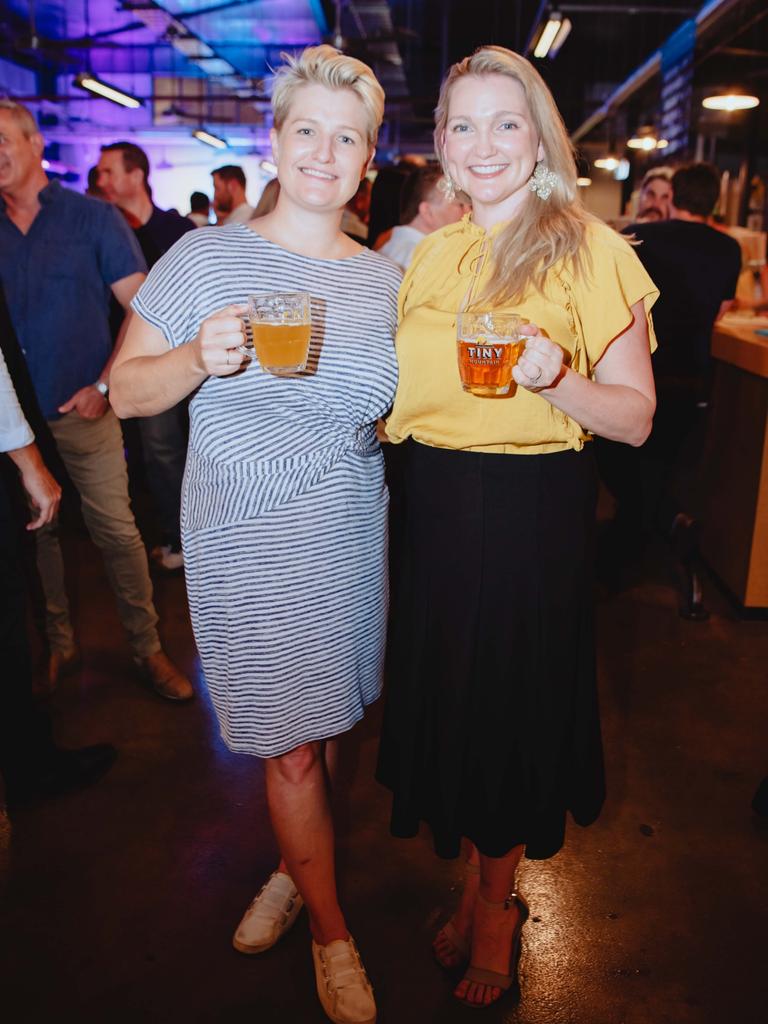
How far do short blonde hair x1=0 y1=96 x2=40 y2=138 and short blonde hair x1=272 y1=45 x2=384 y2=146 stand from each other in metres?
1.42

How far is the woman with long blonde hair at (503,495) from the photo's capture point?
158 centimetres

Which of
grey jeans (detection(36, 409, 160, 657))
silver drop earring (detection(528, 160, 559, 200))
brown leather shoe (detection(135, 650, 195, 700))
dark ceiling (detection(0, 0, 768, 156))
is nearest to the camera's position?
silver drop earring (detection(528, 160, 559, 200))

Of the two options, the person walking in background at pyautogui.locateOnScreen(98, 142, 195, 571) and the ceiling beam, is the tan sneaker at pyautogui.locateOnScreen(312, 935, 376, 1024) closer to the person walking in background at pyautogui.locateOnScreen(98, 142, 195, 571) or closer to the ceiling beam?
the ceiling beam

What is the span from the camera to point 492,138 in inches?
63.7

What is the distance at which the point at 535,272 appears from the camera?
158 cm

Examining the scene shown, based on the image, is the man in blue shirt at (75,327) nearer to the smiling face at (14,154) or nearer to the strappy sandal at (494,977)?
the smiling face at (14,154)

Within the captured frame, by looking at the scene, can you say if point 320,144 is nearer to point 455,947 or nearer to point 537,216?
point 537,216

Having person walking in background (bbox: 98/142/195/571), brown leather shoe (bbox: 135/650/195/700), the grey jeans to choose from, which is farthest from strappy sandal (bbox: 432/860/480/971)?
person walking in background (bbox: 98/142/195/571)

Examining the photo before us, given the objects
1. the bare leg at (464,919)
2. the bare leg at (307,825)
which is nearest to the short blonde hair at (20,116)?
the bare leg at (307,825)

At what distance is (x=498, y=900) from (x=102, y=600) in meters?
2.70

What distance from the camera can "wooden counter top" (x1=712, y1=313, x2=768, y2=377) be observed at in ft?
12.3

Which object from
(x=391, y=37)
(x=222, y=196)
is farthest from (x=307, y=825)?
(x=391, y=37)

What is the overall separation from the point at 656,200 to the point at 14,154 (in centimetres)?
488

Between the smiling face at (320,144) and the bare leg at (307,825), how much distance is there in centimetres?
112
